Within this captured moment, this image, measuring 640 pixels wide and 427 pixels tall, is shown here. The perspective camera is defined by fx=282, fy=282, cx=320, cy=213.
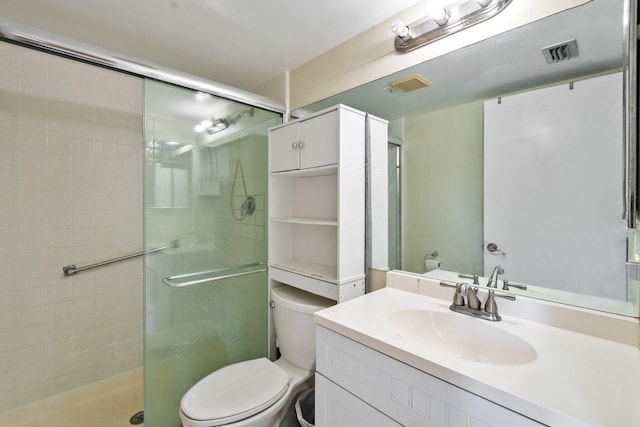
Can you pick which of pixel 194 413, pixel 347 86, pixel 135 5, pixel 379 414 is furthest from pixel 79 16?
pixel 379 414

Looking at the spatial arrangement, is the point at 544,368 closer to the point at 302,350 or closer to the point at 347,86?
the point at 302,350

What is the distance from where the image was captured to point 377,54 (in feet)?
4.75

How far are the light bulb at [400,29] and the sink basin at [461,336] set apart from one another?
1.20 metres

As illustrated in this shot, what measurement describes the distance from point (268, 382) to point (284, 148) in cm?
125

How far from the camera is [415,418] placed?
0.77 meters

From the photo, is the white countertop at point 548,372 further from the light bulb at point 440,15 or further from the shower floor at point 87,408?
the shower floor at point 87,408

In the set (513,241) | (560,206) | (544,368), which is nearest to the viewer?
(544,368)

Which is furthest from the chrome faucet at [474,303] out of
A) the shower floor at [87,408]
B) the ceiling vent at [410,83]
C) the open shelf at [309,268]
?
the shower floor at [87,408]

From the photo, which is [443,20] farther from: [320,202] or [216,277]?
[216,277]

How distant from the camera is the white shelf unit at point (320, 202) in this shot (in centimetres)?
140

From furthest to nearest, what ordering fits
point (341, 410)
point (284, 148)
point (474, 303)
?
point (284, 148)
point (474, 303)
point (341, 410)

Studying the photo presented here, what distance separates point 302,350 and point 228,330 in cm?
52

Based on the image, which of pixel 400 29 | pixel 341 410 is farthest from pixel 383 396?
pixel 400 29

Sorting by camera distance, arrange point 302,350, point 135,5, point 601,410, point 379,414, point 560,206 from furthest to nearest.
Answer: point 302,350 < point 135,5 < point 560,206 < point 379,414 < point 601,410
